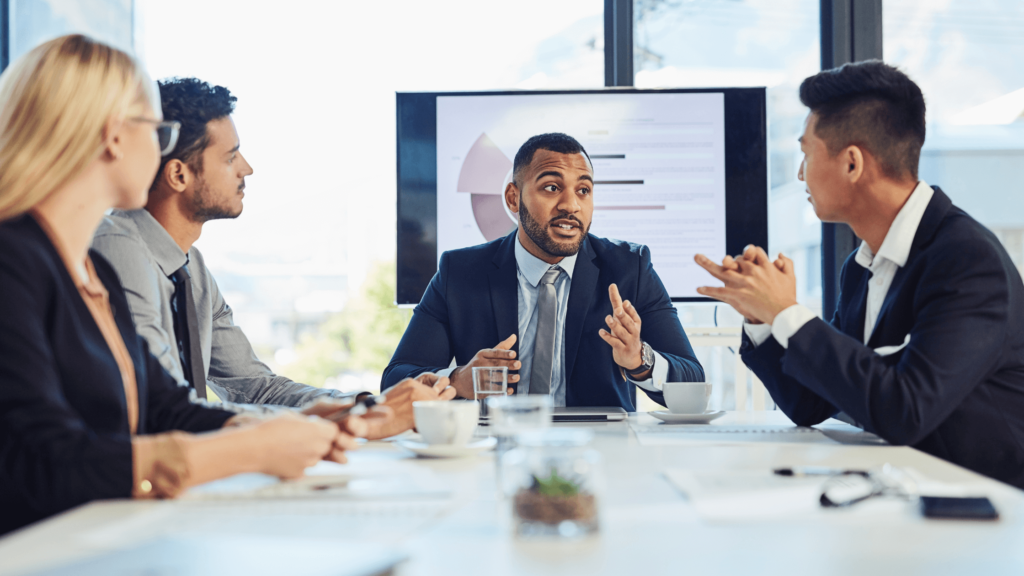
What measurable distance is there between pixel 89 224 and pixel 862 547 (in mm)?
1116

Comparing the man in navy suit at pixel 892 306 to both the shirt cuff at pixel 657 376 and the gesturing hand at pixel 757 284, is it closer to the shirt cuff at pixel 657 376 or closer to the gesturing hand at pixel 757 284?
the gesturing hand at pixel 757 284

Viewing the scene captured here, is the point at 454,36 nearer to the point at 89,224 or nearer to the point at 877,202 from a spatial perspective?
the point at 877,202

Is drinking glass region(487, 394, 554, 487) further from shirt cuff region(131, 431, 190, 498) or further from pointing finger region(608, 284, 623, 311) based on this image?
pointing finger region(608, 284, 623, 311)

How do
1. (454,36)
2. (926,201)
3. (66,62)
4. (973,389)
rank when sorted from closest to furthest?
1. (66,62)
2. (973,389)
3. (926,201)
4. (454,36)

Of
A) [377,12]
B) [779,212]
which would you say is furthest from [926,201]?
[377,12]

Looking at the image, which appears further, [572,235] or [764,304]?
[572,235]

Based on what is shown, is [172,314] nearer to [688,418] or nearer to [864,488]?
[688,418]

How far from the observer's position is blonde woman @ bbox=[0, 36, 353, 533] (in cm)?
90

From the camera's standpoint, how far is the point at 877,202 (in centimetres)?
177

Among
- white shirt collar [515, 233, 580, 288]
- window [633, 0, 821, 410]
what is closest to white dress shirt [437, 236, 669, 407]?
white shirt collar [515, 233, 580, 288]

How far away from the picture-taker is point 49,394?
3.03 feet

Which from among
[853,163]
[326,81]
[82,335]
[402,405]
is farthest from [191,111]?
[326,81]

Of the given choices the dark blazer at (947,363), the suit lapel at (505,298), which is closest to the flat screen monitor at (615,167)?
the suit lapel at (505,298)

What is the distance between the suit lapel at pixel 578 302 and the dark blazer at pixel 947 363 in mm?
1041
